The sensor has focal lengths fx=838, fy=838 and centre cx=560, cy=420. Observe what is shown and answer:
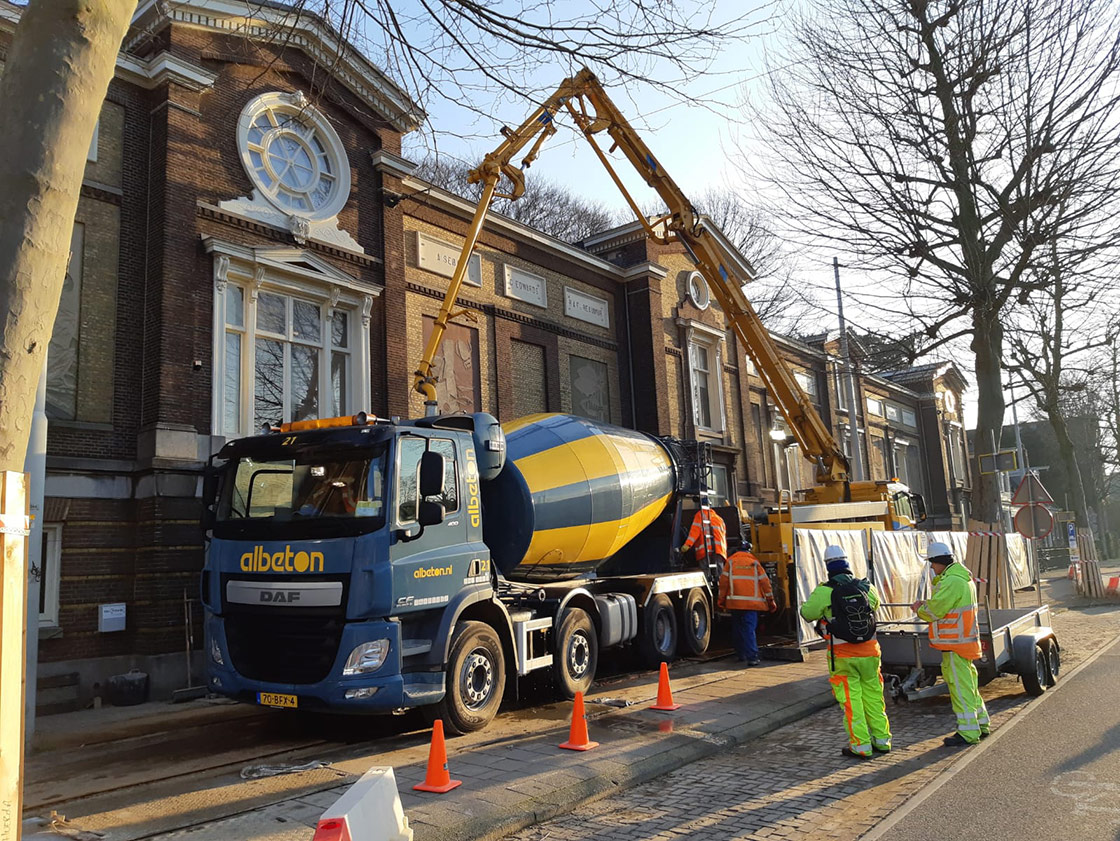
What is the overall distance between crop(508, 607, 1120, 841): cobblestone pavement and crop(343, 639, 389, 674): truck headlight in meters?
2.32

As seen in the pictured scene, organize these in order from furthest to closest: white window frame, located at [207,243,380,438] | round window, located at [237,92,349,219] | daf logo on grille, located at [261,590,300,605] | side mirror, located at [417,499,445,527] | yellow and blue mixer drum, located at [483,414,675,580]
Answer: round window, located at [237,92,349,219], white window frame, located at [207,243,380,438], yellow and blue mixer drum, located at [483,414,675,580], side mirror, located at [417,499,445,527], daf logo on grille, located at [261,590,300,605]

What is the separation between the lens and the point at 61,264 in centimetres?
350

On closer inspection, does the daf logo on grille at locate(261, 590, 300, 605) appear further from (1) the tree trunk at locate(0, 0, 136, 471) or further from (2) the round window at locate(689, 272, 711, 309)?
(2) the round window at locate(689, 272, 711, 309)

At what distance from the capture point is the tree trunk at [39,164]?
3240mm

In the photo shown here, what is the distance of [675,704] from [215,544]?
5.17 m

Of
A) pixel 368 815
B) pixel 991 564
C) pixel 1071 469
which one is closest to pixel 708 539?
pixel 991 564

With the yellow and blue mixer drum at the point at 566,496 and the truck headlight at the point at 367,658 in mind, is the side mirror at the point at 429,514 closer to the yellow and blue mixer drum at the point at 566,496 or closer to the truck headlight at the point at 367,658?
the truck headlight at the point at 367,658

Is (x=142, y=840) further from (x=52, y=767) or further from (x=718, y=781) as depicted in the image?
(x=718, y=781)

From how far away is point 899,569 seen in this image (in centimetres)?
1578

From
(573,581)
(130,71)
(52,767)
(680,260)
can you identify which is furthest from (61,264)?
(680,260)

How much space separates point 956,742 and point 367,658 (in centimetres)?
527

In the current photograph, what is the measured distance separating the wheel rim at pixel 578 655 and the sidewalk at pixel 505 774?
0.37m

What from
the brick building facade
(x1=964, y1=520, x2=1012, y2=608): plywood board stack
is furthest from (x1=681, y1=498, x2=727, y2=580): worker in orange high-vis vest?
the brick building facade

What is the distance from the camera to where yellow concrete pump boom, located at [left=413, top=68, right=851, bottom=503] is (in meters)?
13.7
